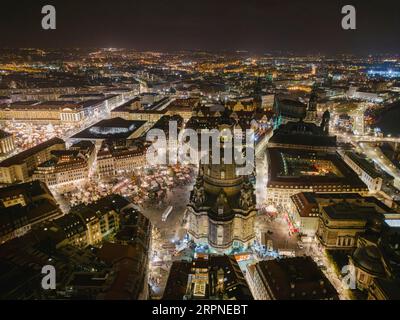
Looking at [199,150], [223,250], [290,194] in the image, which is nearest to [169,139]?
[199,150]

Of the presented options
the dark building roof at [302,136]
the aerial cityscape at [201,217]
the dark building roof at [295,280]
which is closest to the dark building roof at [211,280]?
the aerial cityscape at [201,217]

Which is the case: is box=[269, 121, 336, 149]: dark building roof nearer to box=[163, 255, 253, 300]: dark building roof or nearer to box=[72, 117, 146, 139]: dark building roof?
box=[72, 117, 146, 139]: dark building roof

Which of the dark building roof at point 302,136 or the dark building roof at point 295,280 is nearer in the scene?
the dark building roof at point 295,280

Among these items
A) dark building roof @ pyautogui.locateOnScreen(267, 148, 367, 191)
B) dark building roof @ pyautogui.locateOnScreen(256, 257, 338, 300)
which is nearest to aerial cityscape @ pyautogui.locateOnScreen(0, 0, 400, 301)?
dark building roof @ pyautogui.locateOnScreen(256, 257, 338, 300)

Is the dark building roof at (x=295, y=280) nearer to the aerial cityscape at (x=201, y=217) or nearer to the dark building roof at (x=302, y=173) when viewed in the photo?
the aerial cityscape at (x=201, y=217)

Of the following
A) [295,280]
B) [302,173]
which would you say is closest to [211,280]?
[295,280]

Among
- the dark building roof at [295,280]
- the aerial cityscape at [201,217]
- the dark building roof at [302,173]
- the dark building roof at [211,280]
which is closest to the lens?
the dark building roof at [211,280]

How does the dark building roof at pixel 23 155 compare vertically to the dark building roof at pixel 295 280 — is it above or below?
above

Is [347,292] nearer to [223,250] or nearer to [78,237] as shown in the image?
[223,250]

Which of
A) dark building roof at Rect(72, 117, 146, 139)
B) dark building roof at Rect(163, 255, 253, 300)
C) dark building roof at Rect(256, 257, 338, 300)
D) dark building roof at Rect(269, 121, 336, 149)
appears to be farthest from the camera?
dark building roof at Rect(72, 117, 146, 139)

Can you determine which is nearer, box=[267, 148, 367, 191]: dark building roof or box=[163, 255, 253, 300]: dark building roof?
box=[163, 255, 253, 300]: dark building roof

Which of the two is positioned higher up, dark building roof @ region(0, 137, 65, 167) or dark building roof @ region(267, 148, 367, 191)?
dark building roof @ region(0, 137, 65, 167)
